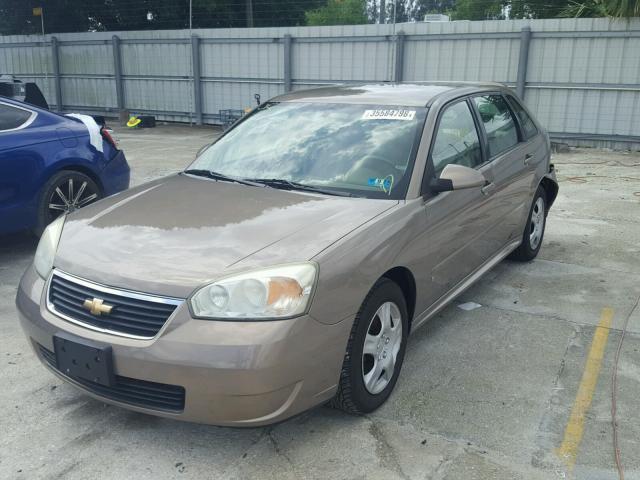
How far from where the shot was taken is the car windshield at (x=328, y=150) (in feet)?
11.5

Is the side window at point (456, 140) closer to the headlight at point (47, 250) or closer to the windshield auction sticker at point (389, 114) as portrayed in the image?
the windshield auction sticker at point (389, 114)

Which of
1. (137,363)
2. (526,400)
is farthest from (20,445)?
(526,400)

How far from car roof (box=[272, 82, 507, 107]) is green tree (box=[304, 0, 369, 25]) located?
107ft

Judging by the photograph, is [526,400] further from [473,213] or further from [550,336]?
[473,213]

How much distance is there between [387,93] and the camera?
164 inches

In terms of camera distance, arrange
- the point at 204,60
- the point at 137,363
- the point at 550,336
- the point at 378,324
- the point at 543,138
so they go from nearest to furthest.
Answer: the point at 137,363, the point at 378,324, the point at 550,336, the point at 543,138, the point at 204,60

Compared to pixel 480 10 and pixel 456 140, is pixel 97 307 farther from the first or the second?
pixel 480 10

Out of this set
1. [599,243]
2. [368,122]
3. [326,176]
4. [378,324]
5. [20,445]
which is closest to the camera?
[20,445]

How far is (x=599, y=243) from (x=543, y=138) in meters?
1.36

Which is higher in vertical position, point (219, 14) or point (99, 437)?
point (219, 14)

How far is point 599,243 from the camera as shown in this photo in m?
6.28

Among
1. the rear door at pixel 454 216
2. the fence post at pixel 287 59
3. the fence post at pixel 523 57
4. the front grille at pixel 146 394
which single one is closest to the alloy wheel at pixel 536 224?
the rear door at pixel 454 216

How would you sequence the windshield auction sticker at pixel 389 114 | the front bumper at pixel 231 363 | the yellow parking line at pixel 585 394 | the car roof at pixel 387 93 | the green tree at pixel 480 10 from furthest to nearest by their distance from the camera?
the green tree at pixel 480 10 → the car roof at pixel 387 93 → the windshield auction sticker at pixel 389 114 → the yellow parking line at pixel 585 394 → the front bumper at pixel 231 363

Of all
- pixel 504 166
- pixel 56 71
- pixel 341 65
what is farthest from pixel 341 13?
pixel 504 166
